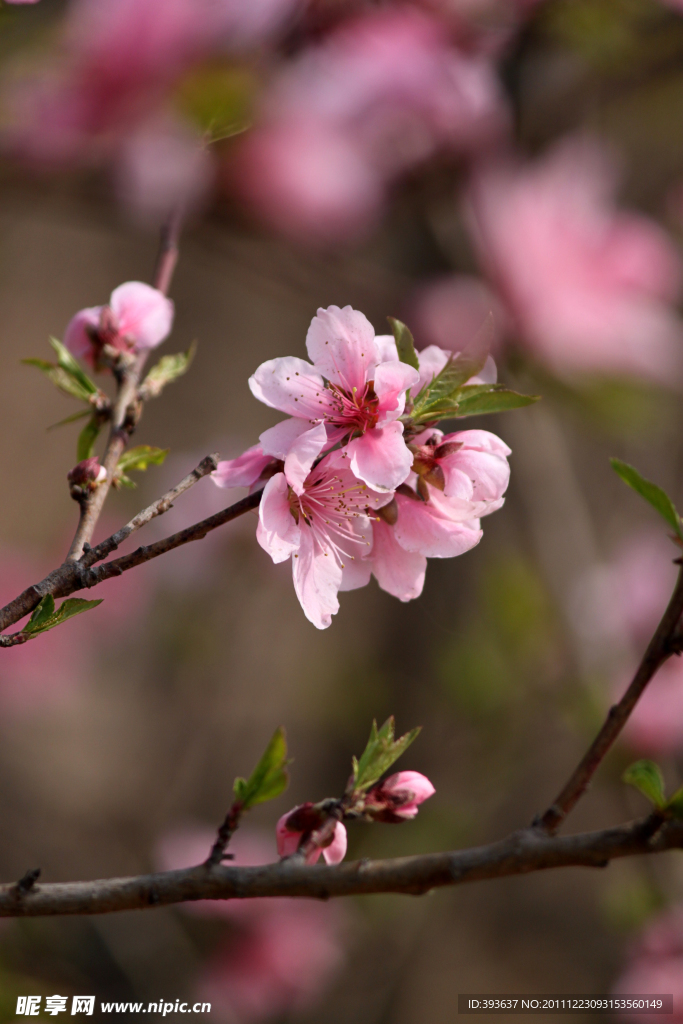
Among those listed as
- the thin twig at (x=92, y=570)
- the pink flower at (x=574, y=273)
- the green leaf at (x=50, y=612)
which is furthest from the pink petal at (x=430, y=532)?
the pink flower at (x=574, y=273)

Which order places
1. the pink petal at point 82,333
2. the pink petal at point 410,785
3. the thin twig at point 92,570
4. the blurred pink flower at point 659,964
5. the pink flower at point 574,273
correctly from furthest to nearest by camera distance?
the pink flower at point 574,273, the blurred pink flower at point 659,964, the pink petal at point 82,333, the pink petal at point 410,785, the thin twig at point 92,570

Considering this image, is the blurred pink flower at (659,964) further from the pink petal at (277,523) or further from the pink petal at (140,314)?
the pink petal at (140,314)

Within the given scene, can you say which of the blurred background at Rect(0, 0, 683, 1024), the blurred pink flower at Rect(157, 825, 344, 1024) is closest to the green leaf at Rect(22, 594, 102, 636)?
the blurred background at Rect(0, 0, 683, 1024)

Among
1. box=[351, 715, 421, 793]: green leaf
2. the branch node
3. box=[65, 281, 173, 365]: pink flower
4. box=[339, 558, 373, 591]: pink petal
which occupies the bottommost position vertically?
box=[351, 715, 421, 793]: green leaf

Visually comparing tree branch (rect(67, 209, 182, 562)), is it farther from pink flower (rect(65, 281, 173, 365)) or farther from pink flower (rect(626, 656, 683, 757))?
pink flower (rect(626, 656, 683, 757))

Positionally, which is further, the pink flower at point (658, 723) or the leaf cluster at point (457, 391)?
the pink flower at point (658, 723)

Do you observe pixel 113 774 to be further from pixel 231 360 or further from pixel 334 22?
pixel 334 22

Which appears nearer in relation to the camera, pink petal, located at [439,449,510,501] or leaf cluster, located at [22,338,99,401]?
pink petal, located at [439,449,510,501]

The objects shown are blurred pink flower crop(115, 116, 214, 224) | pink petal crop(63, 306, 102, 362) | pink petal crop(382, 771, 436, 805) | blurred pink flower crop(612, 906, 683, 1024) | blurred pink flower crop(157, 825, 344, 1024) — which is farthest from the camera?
blurred pink flower crop(157, 825, 344, 1024)
